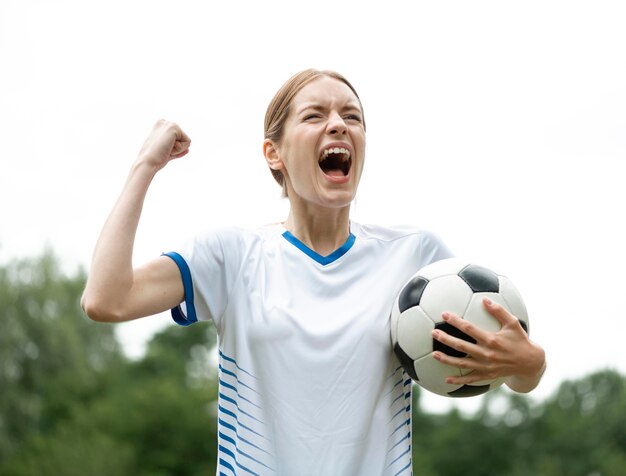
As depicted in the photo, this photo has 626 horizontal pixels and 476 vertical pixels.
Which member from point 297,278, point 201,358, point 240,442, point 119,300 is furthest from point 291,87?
point 201,358

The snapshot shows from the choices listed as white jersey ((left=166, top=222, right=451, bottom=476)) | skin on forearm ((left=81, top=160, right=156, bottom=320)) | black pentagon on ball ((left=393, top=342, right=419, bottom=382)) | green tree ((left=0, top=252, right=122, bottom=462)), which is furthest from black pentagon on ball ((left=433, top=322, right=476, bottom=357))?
green tree ((left=0, top=252, right=122, bottom=462))

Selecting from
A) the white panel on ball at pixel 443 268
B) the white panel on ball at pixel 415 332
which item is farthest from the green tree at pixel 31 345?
the white panel on ball at pixel 415 332

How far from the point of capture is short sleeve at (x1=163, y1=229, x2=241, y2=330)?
397 centimetres

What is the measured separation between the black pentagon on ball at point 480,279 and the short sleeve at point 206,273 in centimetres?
96

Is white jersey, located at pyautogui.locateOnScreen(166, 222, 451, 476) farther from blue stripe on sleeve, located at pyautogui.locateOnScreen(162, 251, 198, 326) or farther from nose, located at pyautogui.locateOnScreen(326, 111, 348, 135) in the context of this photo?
nose, located at pyautogui.locateOnScreen(326, 111, 348, 135)

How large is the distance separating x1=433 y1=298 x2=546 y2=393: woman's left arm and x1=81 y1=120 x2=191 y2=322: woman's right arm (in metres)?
1.11

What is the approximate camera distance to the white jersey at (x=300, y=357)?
3904mm

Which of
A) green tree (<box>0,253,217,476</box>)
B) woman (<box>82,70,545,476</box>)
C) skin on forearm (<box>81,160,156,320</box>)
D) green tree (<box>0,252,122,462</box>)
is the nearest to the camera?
skin on forearm (<box>81,160,156,320</box>)

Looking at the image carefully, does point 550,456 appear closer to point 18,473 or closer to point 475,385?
point 18,473

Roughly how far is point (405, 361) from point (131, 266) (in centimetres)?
117

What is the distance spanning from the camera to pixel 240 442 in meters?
3.97

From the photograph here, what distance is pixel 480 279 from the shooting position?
4066mm

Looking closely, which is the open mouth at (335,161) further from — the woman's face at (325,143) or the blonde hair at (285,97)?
the blonde hair at (285,97)

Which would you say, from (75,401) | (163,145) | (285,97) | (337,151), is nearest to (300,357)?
(337,151)
